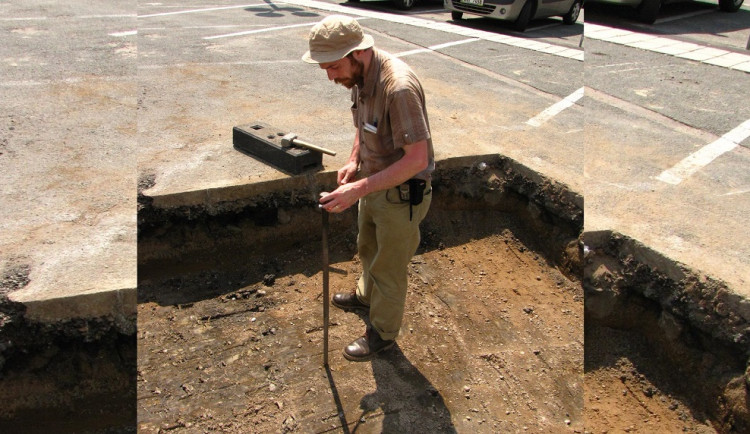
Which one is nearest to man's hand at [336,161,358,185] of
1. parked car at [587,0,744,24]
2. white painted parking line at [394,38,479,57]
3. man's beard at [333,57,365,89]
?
man's beard at [333,57,365,89]

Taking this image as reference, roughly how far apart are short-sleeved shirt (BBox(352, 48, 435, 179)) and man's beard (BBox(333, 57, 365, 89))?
4 cm

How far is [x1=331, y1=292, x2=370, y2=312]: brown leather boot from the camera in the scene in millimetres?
4102

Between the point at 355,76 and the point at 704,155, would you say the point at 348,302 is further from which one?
the point at 704,155

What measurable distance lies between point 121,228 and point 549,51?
778cm

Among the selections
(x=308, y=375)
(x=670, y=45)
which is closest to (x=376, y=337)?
(x=308, y=375)

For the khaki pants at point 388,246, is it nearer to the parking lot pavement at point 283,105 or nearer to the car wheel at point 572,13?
the parking lot pavement at point 283,105

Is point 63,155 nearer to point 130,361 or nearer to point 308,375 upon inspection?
point 130,361

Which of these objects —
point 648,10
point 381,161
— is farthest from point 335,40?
point 648,10

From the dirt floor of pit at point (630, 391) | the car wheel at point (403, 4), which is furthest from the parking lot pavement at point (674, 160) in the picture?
the car wheel at point (403, 4)

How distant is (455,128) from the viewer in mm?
5711

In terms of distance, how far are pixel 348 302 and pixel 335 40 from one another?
1.94 m

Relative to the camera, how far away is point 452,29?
431 inches

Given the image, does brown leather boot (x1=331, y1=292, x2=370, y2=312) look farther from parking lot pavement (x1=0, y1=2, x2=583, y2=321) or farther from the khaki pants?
parking lot pavement (x1=0, y1=2, x2=583, y2=321)

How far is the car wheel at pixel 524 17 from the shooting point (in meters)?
11.3
